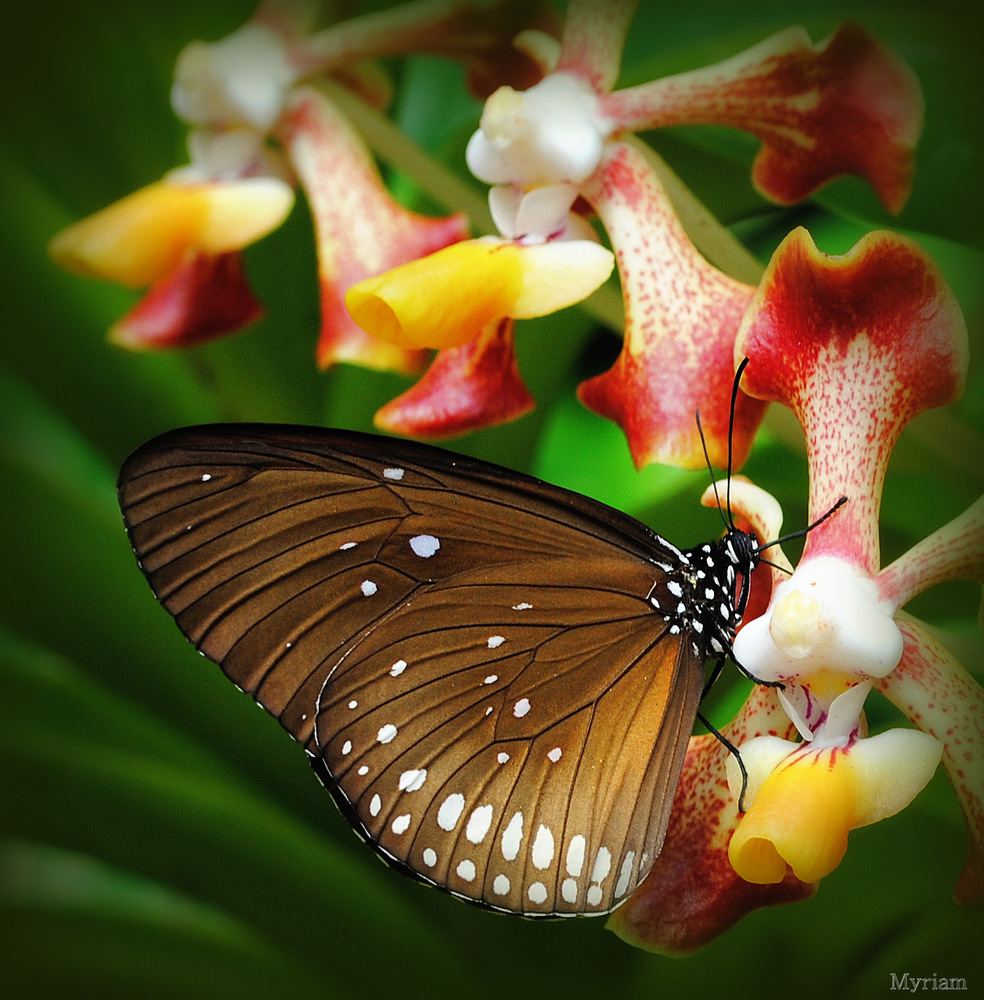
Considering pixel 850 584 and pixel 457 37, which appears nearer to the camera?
pixel 850 584

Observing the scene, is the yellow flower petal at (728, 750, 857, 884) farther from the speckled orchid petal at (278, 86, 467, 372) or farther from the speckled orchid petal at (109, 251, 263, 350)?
the speckled orchid petal at (109, 251, 263, 350)

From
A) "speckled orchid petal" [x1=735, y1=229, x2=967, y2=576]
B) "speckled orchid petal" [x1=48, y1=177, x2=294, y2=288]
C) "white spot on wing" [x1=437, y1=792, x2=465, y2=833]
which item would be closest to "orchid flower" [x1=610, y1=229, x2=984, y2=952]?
"speckled orchid petal" [x1=735, y1=229, x2=967, y2=576]

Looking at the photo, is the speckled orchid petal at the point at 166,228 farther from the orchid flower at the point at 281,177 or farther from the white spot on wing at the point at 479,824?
the white spot on wing at the point at 479,824

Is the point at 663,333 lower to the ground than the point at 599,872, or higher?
higher

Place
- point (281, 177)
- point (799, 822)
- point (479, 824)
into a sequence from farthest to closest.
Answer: point (281, 177) → point (479, 824) → point (799, 822)

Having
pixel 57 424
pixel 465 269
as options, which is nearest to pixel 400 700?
pixel 465 269

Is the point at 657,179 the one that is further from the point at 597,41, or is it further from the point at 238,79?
the point at 238,79

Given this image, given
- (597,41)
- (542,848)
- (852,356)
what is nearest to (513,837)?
(542,848)
